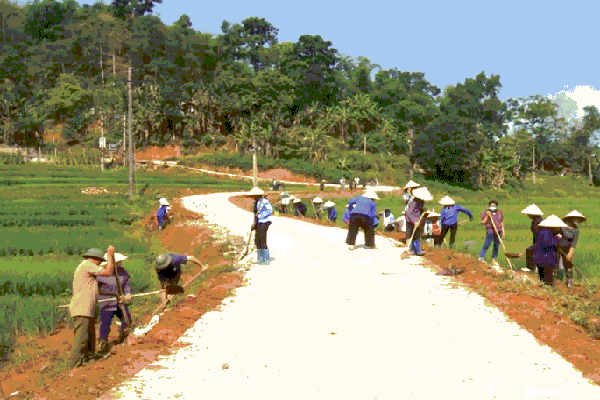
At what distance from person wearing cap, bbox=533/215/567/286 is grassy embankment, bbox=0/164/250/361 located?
25.5 feet

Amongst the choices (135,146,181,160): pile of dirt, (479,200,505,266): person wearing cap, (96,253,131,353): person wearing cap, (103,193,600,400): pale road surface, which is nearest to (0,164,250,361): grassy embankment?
(96,253,131,353): person wearing cap

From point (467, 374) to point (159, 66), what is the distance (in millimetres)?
81133

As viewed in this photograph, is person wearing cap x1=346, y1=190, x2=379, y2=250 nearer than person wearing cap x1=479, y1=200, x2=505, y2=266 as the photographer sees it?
Yes

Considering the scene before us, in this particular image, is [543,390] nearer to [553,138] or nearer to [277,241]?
[277,241]

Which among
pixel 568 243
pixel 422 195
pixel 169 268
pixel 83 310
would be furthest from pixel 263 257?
Answer: pixel 568 243

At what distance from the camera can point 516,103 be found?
101812 millimetres

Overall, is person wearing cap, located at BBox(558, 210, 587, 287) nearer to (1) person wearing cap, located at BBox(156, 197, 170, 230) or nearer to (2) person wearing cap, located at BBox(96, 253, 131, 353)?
(2) person wearing cap, located at BBox(96, 253, 131, 353)

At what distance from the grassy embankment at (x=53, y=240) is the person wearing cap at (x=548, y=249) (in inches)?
307

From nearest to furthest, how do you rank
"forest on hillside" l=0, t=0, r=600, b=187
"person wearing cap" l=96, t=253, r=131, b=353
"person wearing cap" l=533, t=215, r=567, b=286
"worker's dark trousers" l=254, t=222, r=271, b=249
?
"person wearing cap" l=96, t=253, r=131, b=353 < "person wearing cap" l=533, t=215, r=567, b=286 < "worker's dark trousers" l=254, t=222, r=271, b=249 < "forest on hillside" l=0, t=0, r=600, b=187

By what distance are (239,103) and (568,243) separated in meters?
68.7

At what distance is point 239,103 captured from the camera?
7831cm

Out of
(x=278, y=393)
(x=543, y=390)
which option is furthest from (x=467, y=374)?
(x=278, y=393)

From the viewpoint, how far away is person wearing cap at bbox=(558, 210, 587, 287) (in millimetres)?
11945

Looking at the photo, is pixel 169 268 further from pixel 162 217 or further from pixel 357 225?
pixel 162 217
